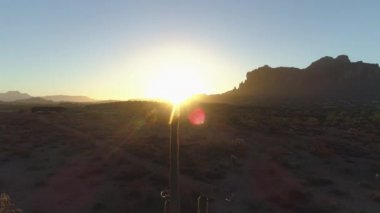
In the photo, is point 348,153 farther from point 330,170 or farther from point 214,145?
point 214,145

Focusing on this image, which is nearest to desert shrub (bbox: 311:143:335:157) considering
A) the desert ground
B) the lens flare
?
the desert ground

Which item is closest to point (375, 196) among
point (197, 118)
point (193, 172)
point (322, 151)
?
point (193, 172)

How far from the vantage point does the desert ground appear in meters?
22.5

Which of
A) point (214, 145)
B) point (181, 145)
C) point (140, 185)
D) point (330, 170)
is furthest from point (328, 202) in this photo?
point (181, 145)

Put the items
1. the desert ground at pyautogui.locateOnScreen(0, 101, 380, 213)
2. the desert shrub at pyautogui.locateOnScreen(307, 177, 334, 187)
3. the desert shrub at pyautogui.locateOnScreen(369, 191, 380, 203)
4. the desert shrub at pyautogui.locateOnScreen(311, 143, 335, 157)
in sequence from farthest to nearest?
the desert shrub at pyautogui.locateOnScreen(311, 143, 335, 157)
the desert shrub at pyautogui.locateOnScreen(307, 177, 334, 187)
the desert shrub at pyautogui.locateOnScreen(369, 191, 380, 203)
the desert ground at pyautogui.locateOnScreen(0, 101, 380, 213)

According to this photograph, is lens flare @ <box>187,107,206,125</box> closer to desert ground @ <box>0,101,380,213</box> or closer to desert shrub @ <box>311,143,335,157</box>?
desert ground @ <box>0,101,380,213</box>

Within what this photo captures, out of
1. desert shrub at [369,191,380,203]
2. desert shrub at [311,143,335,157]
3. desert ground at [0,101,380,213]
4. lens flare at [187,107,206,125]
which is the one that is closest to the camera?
desert ground at [0,101,380,213]

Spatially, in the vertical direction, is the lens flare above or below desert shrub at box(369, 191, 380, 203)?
above

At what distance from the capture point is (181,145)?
39.9m

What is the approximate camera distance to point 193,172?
28.6m

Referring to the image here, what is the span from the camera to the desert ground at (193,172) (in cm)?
2245

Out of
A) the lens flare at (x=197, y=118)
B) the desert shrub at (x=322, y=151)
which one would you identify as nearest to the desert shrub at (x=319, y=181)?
the desert shrub at (x=322, y=151)

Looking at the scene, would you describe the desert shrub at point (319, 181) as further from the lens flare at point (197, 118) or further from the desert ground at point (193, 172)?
the lens flare at point (197, 118)

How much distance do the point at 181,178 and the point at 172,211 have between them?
1832 centimetres
